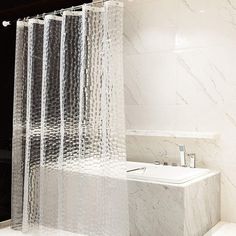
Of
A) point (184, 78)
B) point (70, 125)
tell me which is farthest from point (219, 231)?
point (70, 125)

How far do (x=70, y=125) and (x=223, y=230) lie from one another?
163cm

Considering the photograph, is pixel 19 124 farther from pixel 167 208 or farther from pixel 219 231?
pixel 219 231

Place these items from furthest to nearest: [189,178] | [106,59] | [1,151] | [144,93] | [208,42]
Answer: [144,93] < [208,42] < [1,151] < [189,178] < [106,59]

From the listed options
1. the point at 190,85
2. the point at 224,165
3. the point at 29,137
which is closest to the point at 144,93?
the point at 190,85

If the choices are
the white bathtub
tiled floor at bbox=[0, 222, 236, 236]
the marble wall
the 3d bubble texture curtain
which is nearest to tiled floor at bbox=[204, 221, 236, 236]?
tiled floor at bbox=[0, 222, 236, 236]

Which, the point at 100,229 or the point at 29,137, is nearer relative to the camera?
the point at 100,229

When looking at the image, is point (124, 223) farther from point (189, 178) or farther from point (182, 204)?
point (189, 178)

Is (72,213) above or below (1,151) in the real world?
below

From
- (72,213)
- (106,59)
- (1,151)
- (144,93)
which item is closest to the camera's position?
(106,59)

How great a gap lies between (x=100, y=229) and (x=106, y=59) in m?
1.14

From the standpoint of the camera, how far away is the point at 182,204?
8.29ft

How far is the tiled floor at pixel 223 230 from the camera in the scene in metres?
2.92

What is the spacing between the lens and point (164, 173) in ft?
10.7

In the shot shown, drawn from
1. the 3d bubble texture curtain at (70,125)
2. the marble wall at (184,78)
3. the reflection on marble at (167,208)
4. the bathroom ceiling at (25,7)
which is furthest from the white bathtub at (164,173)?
the bathroom ceiling at (25,7)
